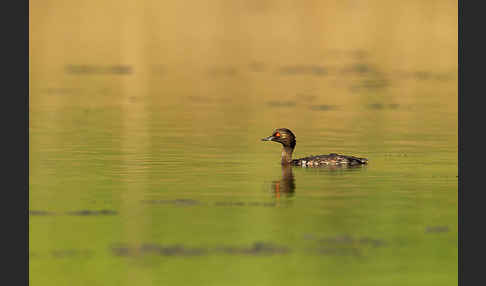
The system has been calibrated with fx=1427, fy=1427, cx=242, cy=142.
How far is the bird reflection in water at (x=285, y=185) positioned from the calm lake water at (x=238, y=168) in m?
0.06

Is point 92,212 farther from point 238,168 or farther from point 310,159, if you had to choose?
point 310,159

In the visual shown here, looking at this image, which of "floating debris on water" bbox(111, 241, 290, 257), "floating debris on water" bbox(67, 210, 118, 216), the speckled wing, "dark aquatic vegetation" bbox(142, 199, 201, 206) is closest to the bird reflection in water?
the speckled wing

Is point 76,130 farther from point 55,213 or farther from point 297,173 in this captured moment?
point 55,213

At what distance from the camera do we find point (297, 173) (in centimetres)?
2277

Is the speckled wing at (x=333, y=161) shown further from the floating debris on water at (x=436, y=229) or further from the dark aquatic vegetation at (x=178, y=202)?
the floating debris on water at (x=436, y=229)

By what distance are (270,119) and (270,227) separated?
48.4 ft

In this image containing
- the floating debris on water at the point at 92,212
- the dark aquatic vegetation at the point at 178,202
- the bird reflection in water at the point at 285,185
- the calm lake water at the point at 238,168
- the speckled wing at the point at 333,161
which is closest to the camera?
the calm lake water at the point at 238,168

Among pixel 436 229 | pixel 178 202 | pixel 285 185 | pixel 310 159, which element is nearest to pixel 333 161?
pixel 310 159

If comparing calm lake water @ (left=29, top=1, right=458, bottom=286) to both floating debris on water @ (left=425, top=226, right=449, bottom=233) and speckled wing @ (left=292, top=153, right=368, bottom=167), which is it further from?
speckled wing @ (left=292, top=153, right=368, bottom=167)

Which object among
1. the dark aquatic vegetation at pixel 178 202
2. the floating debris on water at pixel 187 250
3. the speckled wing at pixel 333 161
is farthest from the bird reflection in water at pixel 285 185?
the floating debris on water at pixel 187 250

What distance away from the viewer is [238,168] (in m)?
23.1

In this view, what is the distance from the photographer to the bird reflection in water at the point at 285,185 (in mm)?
20266

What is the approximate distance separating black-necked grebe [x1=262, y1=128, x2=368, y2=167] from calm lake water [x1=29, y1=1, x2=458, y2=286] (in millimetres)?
238

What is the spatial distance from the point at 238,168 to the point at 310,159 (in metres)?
1.26
